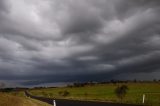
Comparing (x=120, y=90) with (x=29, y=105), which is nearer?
(x=29, y=105)

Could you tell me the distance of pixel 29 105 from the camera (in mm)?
→ 25469

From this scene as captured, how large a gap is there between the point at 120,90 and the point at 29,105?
34.3 metres

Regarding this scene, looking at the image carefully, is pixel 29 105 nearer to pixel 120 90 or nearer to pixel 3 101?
pixel 3 101

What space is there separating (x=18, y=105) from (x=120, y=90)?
37.4 m

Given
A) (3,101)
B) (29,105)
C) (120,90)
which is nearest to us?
(3,101)

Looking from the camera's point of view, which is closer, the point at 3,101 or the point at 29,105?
the point at 3,101

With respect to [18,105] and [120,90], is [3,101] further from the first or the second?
[120,90]

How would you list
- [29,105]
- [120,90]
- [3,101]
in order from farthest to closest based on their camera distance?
[120,90], [29,105], [3,101]

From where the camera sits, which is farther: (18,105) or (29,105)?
(29,105)

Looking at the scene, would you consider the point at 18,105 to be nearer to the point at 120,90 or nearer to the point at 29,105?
the point at 29,105

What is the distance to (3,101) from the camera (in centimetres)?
2117

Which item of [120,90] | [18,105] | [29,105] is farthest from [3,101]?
[120,90]

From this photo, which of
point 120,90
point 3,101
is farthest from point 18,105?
point 120,90

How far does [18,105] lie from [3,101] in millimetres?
1499
